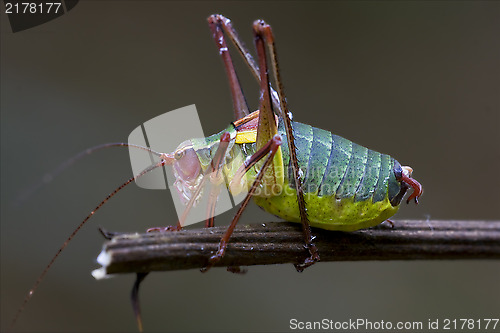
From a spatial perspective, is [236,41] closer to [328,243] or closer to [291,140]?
[291,140]

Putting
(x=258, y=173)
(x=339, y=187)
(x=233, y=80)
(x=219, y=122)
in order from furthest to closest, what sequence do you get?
1. (x=219, y=122)
2. (x=233, y=80)
3. (x=339, y=187)
4. (x=258, y=173)

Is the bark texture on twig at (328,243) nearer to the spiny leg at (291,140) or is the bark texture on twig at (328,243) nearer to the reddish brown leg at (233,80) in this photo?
the spiny leg at (291,140)

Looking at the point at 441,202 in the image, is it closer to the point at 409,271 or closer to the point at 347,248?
the point at 409,271
